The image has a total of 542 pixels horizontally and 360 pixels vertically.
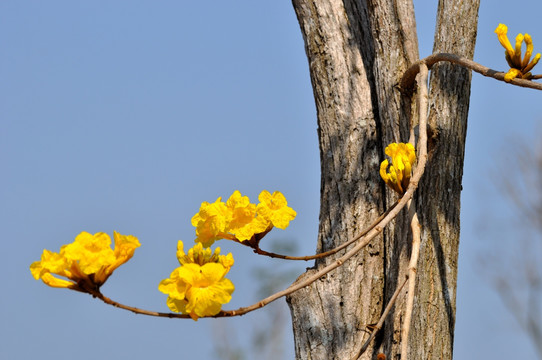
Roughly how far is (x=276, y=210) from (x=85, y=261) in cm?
48

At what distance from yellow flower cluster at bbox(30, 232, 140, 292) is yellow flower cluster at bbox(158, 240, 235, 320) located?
0.35 feet

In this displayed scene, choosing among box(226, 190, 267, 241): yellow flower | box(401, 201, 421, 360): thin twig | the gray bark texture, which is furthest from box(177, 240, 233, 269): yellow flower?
the gray bark texture

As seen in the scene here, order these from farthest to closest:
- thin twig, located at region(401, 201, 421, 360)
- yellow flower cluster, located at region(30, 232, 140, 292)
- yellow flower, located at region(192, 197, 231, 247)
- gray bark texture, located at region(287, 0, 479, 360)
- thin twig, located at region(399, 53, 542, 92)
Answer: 1. gray bark texture, located at region(287, 0, 479, 360)
2. thin twig, located at region(399, 53, 542, 92)
3. thin twig, located at region(401, 201, 421, 360)
4. yellow flower, located at region(192, 197, 231, 247)
5. yellow flower cluster, located at region(30, 232, 140, 292)

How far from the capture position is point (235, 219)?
151 centimetres

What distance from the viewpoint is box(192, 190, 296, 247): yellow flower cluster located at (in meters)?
1.50

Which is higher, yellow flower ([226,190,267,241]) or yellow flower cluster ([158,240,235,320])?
yellow flower ([226,190,267,241])

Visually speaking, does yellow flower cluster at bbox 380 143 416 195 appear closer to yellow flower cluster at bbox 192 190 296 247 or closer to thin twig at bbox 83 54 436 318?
thin twig at bbox 83 54 436 318

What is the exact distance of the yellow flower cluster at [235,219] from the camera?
150 centimetres

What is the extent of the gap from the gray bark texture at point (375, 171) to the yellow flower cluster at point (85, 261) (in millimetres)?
1007


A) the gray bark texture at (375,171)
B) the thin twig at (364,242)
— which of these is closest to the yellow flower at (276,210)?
the thin twig at (364,242)

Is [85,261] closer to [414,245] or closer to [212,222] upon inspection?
[212,222]

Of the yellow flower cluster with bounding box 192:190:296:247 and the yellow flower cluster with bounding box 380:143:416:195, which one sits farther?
the yellow flower cluster with bounding box 380:143:416:195

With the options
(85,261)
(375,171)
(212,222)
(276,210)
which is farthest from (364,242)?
(375,171)

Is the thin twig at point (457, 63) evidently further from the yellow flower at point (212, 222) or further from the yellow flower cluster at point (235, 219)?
the yellow flower at point (212, 222)
